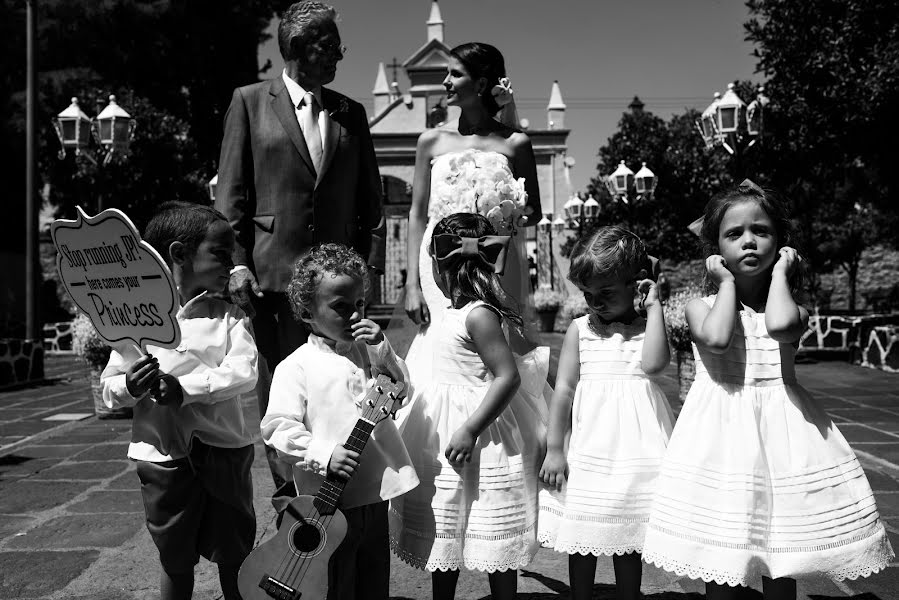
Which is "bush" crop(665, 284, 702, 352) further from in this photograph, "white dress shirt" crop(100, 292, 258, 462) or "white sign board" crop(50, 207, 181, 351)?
"white sign board" crop(50, 207, 181, 351)

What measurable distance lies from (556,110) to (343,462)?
29.8 metres

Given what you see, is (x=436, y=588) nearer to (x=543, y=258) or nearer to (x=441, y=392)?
(x=441, y=392)

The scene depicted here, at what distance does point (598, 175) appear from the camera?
76.3ft

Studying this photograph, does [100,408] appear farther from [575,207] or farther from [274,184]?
[575,207]

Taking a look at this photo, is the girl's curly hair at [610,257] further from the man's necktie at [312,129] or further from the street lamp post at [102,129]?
the street lamp post at [102,129]

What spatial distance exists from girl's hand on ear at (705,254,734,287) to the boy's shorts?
1.54 metres

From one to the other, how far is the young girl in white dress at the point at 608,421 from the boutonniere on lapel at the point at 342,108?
1156 mm

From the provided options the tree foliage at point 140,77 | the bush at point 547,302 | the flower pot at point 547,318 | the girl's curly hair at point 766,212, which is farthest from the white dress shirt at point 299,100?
the flower pot at point 547,318

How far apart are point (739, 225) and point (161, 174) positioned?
52.3ft

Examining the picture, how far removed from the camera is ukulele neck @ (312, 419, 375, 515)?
2.10 meters

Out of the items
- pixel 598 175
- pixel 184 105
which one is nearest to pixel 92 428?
pixel 184 105

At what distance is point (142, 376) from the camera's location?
209 centimetres

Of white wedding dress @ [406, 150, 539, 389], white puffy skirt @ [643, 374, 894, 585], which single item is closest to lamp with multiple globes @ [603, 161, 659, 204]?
white wedding dress @ [406, 150, 539, 389]

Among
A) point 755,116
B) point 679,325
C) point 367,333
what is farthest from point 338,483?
point 755,116
